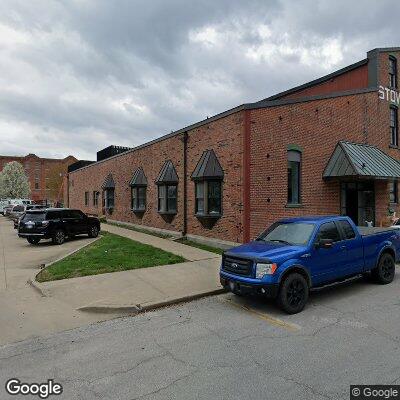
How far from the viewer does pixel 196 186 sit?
16344mm

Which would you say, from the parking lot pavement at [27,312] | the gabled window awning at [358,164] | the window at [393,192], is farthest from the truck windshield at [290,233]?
the window at [393,192]

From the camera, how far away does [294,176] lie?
548 inches

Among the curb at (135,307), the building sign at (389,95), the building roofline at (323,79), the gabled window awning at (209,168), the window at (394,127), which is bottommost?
the curb at (135,307)

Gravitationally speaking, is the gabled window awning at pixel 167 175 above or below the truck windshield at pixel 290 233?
above

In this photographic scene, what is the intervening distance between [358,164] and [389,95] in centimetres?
572

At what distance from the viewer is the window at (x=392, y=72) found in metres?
16.9

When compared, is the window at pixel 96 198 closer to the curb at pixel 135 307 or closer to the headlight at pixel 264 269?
the curb at pixel 135 307

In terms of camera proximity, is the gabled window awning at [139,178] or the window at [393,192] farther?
the gabled window awning at [139,178]

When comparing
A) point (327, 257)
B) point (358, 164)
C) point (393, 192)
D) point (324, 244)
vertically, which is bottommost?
point (327, 257)

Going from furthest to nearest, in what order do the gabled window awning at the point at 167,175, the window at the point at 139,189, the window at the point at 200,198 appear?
the window at the point at 139,189 < the gabled window awning at the point at 167,175 < the window at the point at 200,198

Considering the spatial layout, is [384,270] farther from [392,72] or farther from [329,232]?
[392,72]

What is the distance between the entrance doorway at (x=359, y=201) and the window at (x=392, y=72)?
17.6 ft

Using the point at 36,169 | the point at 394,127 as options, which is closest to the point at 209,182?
the point at 394,127

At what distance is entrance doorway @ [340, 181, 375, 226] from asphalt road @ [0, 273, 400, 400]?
8.23m
